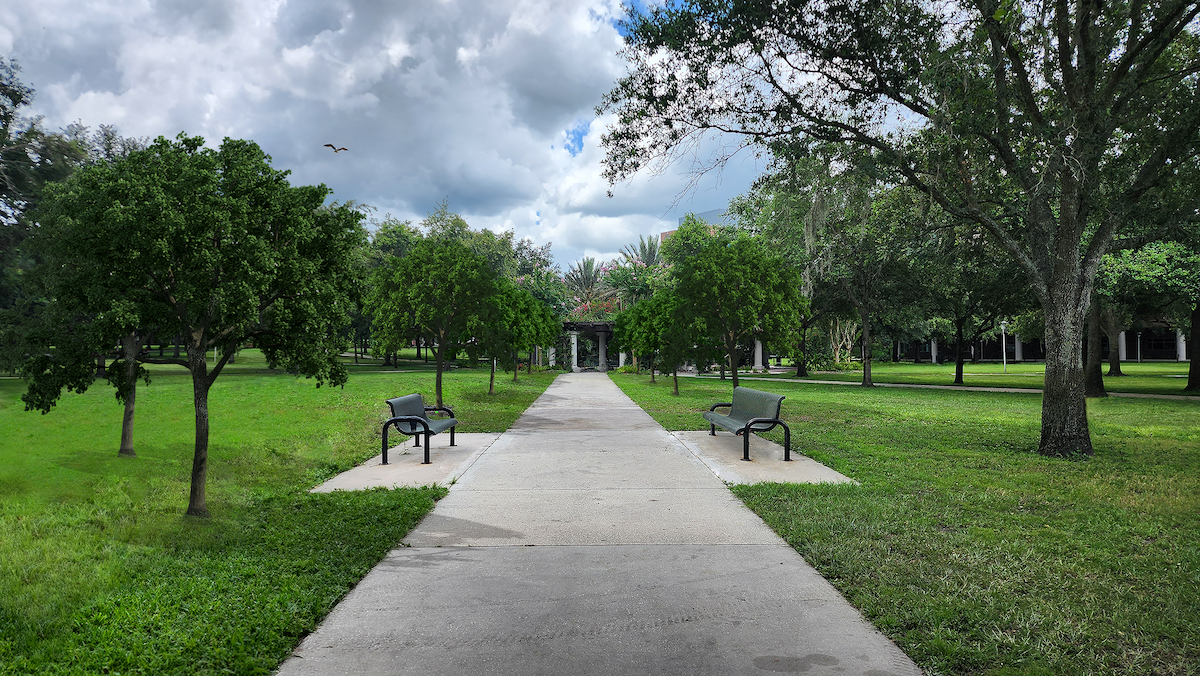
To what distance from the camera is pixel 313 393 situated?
22.4m

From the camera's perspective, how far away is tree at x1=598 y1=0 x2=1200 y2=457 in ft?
31.1

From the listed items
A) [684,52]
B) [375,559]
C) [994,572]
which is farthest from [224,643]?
[684,52]

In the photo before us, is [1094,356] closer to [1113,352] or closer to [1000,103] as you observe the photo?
[1113,352]

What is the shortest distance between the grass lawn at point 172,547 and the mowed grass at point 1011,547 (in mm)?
3512

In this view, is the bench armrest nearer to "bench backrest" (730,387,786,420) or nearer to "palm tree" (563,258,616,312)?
"bench backrest" (730,387,786,420)

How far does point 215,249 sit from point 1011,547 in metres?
7.09

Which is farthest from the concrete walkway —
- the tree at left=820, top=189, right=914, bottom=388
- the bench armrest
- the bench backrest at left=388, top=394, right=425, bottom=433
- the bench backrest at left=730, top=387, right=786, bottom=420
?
the tree at left=820, top=189, right=914, bottom=388

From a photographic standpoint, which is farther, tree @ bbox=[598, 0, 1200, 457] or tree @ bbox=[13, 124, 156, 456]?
tree @ bbox=[598, 0, 1200, 457]

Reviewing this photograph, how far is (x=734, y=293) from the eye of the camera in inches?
740

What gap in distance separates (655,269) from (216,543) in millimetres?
56240

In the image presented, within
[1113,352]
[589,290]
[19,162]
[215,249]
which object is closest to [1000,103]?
[215,249]

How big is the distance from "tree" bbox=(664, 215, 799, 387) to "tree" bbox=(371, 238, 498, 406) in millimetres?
5782

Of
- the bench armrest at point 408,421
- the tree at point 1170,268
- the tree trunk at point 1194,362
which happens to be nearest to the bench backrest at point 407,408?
the bench armrest at point 408,421

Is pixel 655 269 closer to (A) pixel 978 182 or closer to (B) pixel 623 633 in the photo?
(A) pixel 978 182
